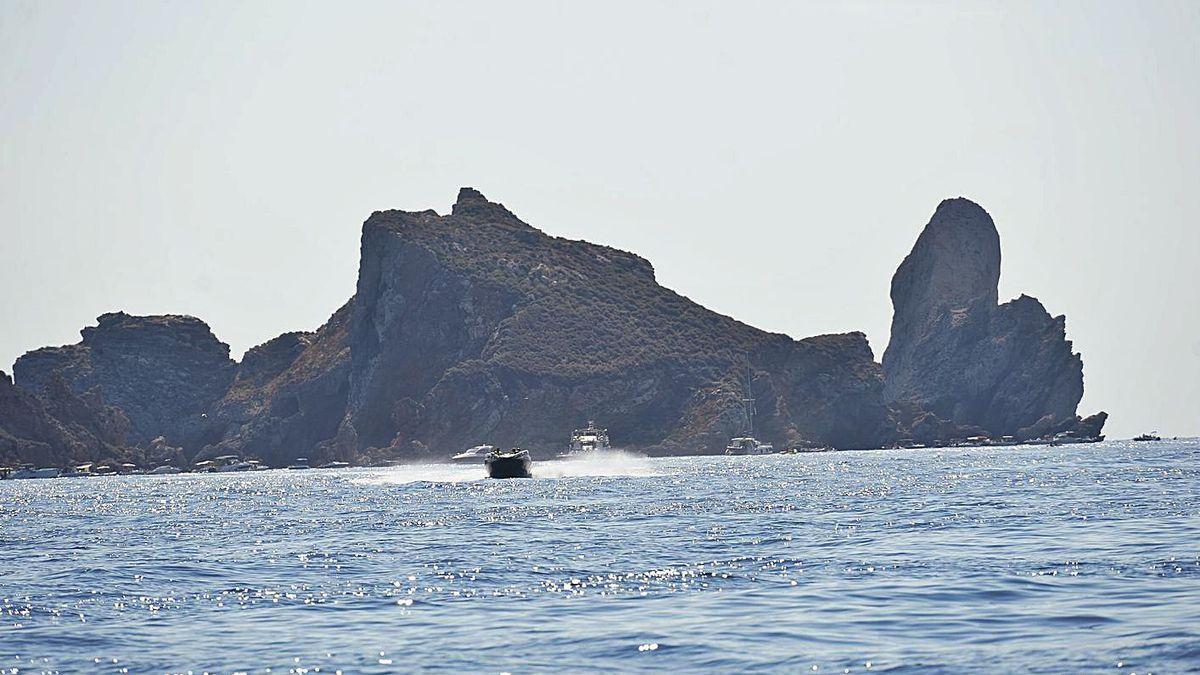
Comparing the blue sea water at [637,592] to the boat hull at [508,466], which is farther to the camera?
the boat hull at [508,466]

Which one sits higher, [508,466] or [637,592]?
[508,466]

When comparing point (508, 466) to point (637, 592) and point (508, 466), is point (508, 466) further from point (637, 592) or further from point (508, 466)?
point (637, 592)

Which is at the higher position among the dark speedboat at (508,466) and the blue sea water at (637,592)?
the dark speedboat at (508,466)

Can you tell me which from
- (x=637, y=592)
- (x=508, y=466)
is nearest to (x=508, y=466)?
(x=508, y=466)

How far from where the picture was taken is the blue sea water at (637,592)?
32.5 meters

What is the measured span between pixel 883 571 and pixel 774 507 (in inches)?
1560

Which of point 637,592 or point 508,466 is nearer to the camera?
point 637,592

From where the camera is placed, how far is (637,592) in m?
43.7

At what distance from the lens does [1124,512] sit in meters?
70.2

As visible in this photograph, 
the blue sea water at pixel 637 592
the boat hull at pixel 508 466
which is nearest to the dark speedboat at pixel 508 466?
the boat hull at pixel 508 466

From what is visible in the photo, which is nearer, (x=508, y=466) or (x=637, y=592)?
(x=637, y=592)

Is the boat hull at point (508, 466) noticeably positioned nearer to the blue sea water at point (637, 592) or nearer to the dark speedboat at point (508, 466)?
the dark speedboat at point (508, 466)

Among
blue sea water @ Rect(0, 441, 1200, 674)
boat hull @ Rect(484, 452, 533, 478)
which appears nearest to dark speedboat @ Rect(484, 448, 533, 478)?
boat hull @ Rect(484, 452, 533, 478)

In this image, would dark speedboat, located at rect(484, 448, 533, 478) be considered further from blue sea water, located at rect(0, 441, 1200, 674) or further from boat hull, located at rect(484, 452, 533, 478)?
blue sea water, located at rect(0, 441, 1200, 674)
